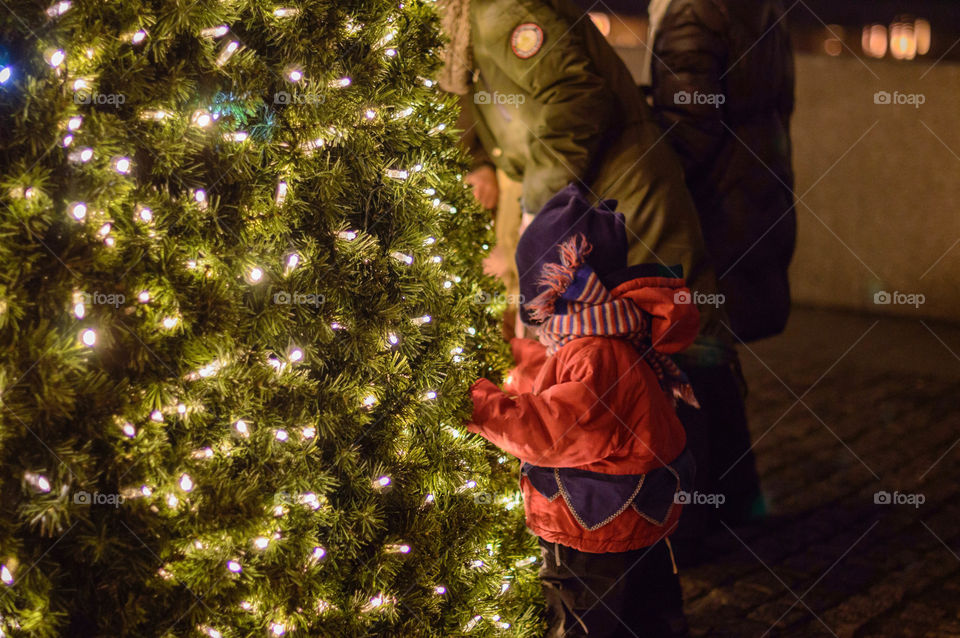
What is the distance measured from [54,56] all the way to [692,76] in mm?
3191

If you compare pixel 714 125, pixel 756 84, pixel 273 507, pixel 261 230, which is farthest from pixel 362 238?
pixel 756 84

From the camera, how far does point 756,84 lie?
417 cm

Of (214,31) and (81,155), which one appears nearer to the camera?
(81,155)

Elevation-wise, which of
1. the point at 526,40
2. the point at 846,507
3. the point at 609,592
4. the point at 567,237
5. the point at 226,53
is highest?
the point at 526,40

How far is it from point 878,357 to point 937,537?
3.91 metres

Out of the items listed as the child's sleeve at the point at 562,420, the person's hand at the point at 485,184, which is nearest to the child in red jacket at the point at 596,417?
the child's sleeve at the point at 562,420

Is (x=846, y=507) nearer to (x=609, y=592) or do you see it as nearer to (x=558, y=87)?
(x=609, y=592)

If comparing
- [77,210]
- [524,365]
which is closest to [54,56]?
[77,210]

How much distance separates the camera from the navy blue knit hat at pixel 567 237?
2.69 m

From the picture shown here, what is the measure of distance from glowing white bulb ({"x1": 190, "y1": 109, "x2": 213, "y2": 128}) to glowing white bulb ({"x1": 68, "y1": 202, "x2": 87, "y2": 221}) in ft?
1.14

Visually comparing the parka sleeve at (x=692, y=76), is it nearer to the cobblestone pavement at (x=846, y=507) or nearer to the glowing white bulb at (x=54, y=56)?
the cobblestone pavement at (x=846, y=507)

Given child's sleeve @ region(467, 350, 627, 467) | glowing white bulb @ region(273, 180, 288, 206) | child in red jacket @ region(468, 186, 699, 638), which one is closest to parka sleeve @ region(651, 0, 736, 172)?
child in red jacket @ region(468, 186, 699, 638)

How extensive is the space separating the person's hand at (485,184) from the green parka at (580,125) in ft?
1.60

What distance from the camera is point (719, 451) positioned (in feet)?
14.4
